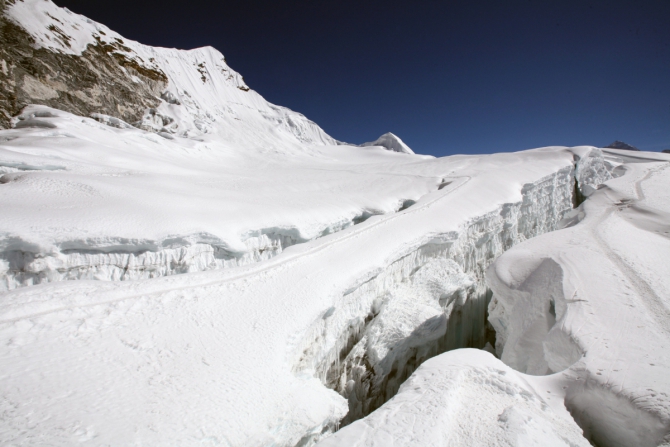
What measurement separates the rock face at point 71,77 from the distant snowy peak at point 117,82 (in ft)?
0.12

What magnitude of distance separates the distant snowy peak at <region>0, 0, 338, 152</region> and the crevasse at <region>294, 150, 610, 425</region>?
15.3 meters

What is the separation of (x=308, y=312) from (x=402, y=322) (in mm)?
2066

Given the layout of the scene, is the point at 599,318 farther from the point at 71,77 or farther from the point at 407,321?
the point at 71,77

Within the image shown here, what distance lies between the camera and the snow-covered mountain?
2.37 meters

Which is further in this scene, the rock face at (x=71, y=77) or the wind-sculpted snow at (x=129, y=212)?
the rock face at (x=71, y=77)

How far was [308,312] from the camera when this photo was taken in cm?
394

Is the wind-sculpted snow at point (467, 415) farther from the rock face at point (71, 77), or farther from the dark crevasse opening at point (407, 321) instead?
the rock face at point (71, 77)

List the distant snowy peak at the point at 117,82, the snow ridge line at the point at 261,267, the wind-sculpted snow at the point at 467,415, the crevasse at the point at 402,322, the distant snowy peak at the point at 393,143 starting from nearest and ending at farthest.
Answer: the wind-sculpted snow at the point at 467,415 < the snow ridge line at the point at 261,267 < the crevasse at the point at 402,322 < the distant snowy peak at the point at 117,82 < the distant snowy peak at the point at 393,143

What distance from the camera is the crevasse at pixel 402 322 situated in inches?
180

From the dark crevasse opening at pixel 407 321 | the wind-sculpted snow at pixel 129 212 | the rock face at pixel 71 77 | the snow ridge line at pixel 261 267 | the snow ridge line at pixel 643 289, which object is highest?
the rock face at pixel 71 77

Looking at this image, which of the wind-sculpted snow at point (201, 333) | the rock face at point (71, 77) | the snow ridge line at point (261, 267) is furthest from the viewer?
the rock face at point (71, 77)

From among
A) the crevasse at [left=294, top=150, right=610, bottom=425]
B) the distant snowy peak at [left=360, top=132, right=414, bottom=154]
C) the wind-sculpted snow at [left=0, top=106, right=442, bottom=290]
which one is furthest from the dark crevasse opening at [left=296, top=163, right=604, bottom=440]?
the distant snowy peak at [left=360, top=132, right=414, bottom=154]

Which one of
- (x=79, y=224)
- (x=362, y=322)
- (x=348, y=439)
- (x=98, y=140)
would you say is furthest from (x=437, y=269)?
(x=98, y=140)

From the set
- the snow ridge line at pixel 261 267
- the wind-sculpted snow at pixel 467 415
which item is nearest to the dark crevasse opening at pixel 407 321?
the snow ridge line at pixel 261 267
